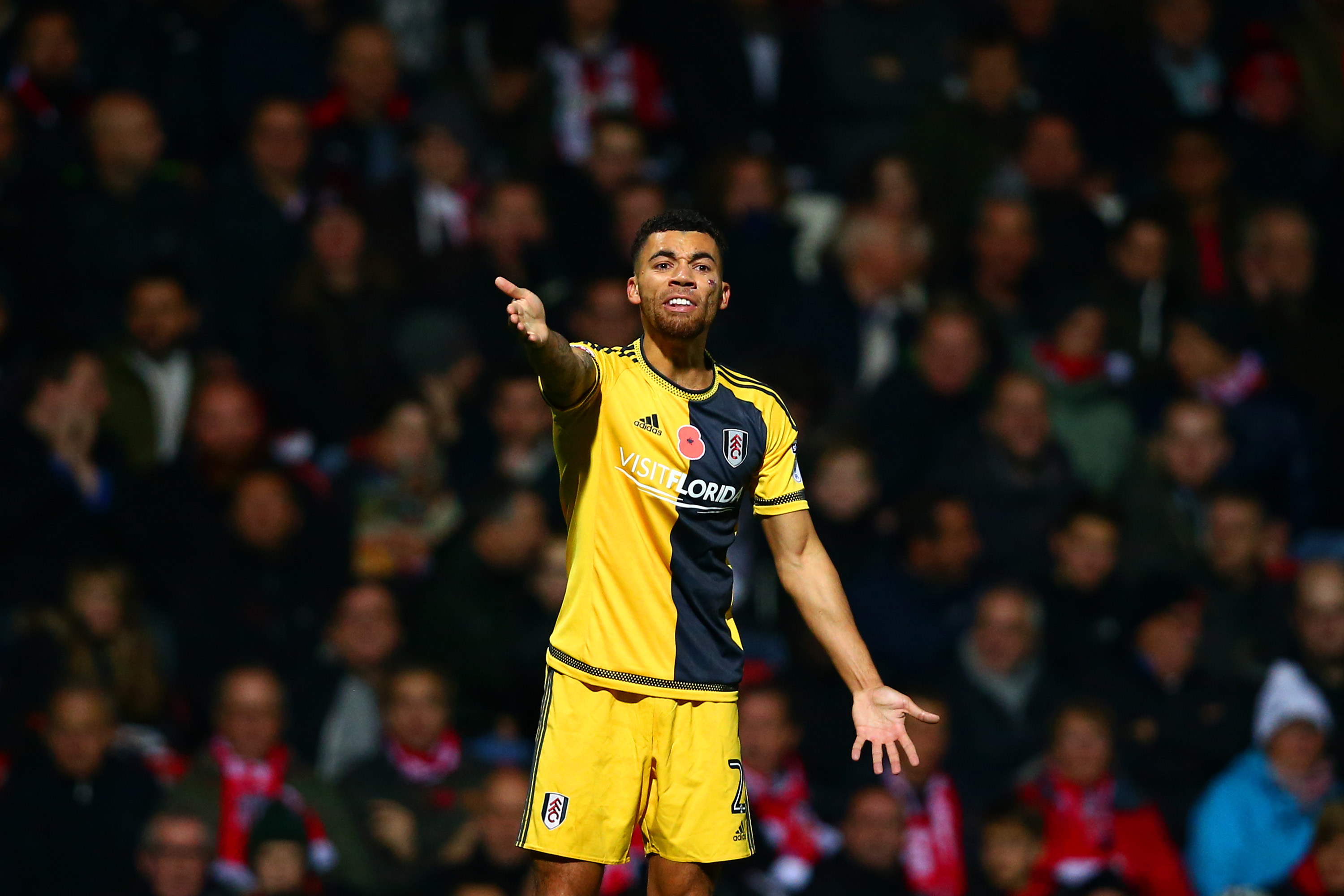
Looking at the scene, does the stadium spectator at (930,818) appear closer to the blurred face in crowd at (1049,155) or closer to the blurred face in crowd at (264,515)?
the blurred face in crowd at (264,515)

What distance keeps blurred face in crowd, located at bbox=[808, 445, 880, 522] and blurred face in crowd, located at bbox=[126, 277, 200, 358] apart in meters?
3.40

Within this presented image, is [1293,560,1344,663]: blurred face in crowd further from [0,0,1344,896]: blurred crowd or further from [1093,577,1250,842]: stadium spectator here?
[1093,577,1250,842]: stadium spectator

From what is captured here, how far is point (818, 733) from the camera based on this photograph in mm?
9211

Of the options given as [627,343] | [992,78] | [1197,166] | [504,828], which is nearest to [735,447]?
[504,828]

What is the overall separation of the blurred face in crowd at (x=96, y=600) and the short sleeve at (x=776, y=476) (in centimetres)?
431

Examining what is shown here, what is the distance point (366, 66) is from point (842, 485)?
393 centimetres

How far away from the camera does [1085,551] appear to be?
32.9 ft

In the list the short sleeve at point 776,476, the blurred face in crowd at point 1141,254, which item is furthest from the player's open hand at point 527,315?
the blurred face in crowd at point 1141,254

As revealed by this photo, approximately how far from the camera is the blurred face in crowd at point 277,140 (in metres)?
10.7

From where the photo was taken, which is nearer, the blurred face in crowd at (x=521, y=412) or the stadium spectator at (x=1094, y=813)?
the stadium spectator at (x=1094, y=813)

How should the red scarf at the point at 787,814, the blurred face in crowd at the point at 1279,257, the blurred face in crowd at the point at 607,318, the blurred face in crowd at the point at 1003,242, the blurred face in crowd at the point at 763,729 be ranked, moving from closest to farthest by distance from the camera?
the red scarf at the point at 787,814, the blurred face in crowd at the point at 763,729, the blurred face in crowd at the point at 607,318, the blurred face in crowd at the point at 1003,242, the blurred face in crowd at the point at 1279,257

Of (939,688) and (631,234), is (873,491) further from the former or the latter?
(631,234)

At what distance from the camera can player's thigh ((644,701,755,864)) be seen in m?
5.50

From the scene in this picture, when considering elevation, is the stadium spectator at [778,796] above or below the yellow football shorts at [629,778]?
above
